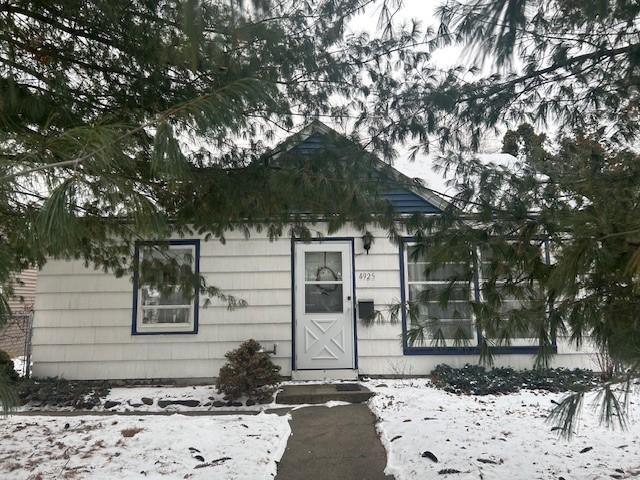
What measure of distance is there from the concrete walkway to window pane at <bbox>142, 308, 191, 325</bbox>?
9.86 feet

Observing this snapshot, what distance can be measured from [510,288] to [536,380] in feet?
16.0

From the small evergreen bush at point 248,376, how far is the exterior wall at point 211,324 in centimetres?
113

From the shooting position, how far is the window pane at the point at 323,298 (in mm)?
7957

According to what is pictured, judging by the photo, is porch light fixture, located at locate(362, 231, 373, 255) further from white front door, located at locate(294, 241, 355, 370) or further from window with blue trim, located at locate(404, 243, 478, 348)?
window with blue trim, located at locate(404, 243, 478, 348)

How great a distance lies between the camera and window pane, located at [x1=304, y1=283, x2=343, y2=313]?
7.96 meters

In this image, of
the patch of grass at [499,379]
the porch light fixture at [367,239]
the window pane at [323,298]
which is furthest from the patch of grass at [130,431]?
the patch of grass at [499,379]

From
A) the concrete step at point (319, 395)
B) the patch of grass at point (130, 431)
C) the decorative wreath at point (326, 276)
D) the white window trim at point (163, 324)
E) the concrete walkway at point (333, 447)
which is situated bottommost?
the concrete walkway at point (333, 447)

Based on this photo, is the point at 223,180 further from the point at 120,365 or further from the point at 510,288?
the point at 120,365

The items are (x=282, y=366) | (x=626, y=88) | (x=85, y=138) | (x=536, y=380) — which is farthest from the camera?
(x=282, y=366)

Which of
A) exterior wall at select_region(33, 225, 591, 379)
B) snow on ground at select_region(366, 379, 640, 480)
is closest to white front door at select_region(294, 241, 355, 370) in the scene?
exterior wall at select_region(33, 225, 591, 379)

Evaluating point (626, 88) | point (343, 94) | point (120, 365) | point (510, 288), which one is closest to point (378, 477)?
point (510, 288)

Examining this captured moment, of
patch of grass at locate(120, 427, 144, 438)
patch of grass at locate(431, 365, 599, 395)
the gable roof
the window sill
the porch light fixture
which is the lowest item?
patch of grass at locate(120, 427, 144, 438)

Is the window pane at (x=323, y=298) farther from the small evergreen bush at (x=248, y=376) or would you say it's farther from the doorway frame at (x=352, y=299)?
the small evergreen bush at (x=248, y=376)

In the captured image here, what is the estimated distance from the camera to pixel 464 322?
357cm
